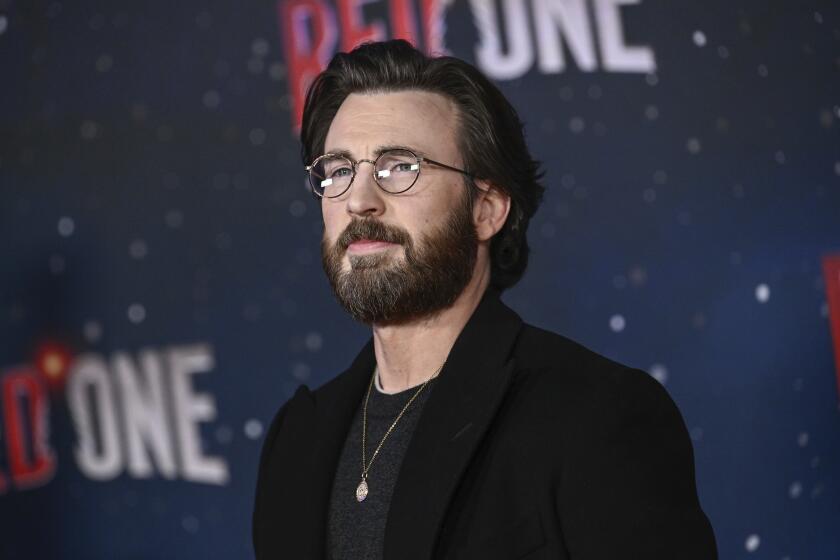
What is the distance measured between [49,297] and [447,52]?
1.53m

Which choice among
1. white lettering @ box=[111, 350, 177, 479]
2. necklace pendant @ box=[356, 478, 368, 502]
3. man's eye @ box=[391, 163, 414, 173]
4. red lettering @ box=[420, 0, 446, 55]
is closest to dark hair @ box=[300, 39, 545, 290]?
man's eye @ box=[391, 163, 414, 173]

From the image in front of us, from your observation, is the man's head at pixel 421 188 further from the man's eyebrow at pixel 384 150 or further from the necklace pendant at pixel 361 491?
the necklace pendant at pixel 361 491

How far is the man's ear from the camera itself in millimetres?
1819

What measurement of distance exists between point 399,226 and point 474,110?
0.90ft

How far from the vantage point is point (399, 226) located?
5.54 ft

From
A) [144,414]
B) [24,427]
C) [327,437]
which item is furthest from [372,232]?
[24,427]

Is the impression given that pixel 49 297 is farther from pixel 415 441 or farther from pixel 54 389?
pixel 415 441

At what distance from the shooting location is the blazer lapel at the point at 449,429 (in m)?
1.50

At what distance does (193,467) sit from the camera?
3346mm

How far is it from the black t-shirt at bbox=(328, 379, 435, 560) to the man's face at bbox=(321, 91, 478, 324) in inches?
6.4

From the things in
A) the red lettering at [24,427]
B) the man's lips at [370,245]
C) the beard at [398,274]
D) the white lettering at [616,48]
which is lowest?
the red lettering at [24,427]

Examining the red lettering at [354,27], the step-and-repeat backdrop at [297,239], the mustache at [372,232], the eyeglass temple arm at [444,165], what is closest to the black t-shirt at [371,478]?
the mustache at [372,232]

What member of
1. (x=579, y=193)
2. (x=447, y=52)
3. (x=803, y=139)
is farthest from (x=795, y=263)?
(x=447, y=52)

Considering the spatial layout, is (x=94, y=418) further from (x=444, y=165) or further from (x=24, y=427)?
(x=444, y=165)
